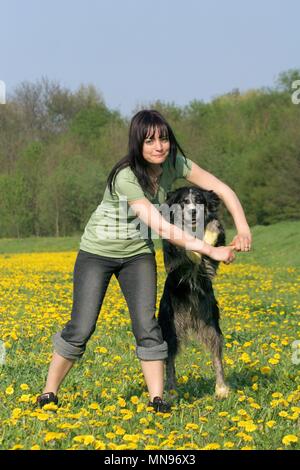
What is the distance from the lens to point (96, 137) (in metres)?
57.5

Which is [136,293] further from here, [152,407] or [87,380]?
[87,380]

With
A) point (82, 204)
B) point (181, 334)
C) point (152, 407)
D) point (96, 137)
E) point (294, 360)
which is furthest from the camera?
point (96, 137)

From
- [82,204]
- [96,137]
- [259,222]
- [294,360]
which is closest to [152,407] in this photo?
[294,360]

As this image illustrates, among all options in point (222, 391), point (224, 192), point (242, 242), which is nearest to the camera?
point (242, 242)

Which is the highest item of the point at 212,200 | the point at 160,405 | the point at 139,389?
the point at 212,200

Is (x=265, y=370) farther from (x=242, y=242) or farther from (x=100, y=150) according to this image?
(x=100, y=150)

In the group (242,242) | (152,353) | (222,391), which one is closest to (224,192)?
(242,242)

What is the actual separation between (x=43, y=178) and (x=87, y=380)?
4503cm

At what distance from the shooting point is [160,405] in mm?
4543

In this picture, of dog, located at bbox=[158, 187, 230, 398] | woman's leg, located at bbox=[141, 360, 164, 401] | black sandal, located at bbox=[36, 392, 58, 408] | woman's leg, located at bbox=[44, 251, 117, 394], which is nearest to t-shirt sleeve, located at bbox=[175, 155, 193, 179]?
dog, located at bbox=[158, 187, 230, 398]

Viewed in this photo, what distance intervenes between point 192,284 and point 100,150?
1919 inches

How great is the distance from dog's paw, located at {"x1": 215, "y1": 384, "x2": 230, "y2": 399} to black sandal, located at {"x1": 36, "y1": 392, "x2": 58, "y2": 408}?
1182mm

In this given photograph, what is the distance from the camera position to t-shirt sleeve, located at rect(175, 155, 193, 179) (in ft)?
15.7

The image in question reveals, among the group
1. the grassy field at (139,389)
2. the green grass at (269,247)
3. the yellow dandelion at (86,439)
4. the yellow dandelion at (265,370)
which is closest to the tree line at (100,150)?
the green grass at (269,247)
